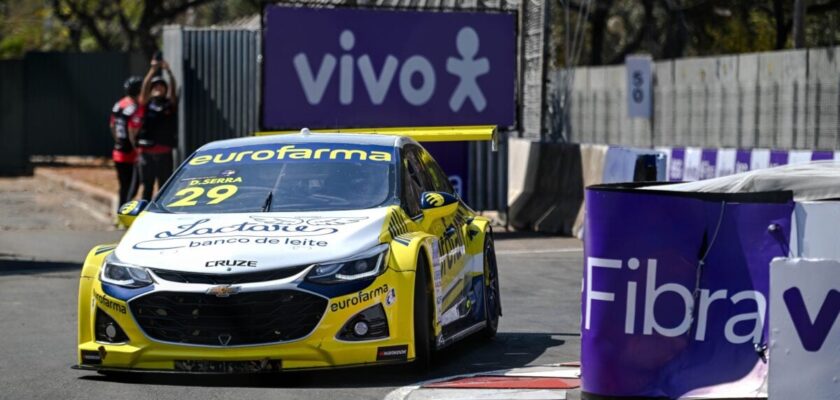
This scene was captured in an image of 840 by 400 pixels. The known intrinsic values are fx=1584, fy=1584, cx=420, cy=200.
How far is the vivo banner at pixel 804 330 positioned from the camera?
22.9 ft

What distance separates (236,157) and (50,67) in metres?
29.7

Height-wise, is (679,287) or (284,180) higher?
(284,180)

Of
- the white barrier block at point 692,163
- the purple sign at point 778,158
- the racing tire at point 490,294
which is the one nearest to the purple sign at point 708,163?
the white barrier block at point 692,163

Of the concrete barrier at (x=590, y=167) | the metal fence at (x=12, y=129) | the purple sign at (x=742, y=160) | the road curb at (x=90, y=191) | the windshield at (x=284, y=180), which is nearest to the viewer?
the windshield at (x=284, y=180)

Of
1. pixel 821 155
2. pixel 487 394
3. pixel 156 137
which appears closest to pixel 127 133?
pixel 156 137

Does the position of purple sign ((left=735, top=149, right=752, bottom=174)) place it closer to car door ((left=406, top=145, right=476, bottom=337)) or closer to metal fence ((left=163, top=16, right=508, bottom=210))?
metal fence ((left=163, top=16, right=508, bottom=210))

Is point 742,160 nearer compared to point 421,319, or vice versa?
point 421,319

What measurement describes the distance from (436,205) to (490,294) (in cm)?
123

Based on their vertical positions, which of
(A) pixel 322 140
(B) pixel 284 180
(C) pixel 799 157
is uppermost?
(A) pixel 322 140

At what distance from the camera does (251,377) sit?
28.2ft

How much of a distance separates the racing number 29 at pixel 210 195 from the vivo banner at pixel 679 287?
2.74 m

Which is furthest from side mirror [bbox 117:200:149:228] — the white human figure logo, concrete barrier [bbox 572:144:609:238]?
the white human figure logo

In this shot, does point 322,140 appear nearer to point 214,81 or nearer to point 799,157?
point 799,157

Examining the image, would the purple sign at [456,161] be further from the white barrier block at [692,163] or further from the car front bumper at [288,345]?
the car front bumper at [288,345]
